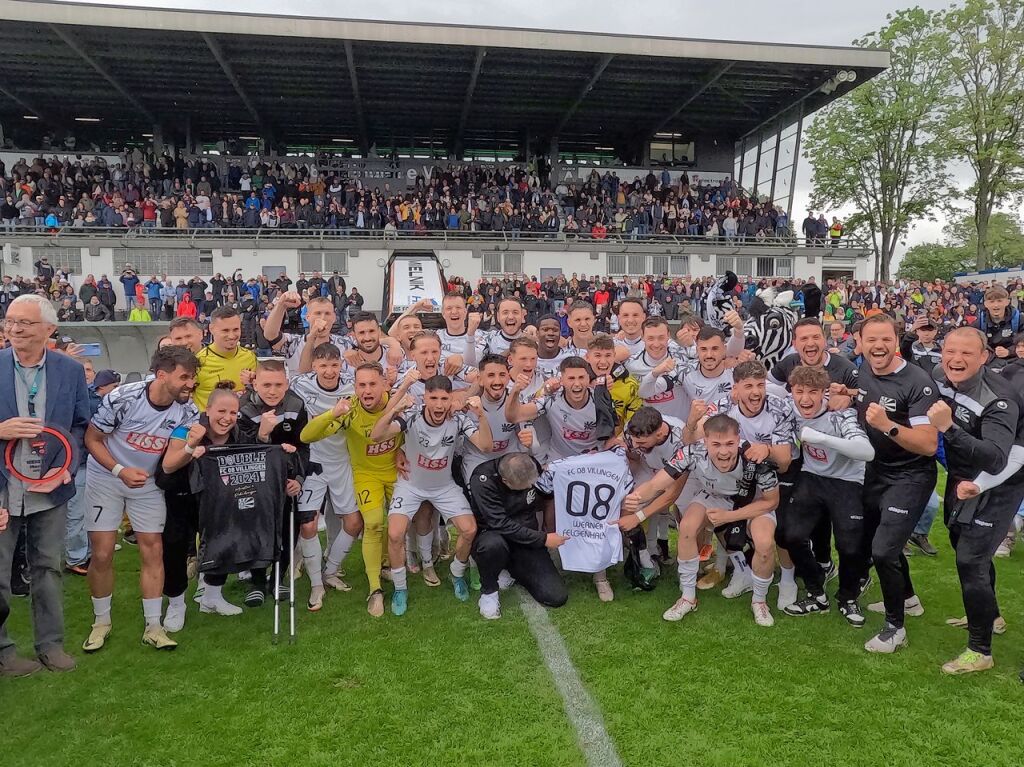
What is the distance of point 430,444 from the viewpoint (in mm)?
5578

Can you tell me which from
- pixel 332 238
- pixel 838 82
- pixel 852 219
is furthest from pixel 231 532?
pixel 852 219

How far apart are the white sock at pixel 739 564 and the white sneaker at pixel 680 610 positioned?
1.84 ft

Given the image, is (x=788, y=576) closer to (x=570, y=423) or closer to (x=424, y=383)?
(x=570, y=423)

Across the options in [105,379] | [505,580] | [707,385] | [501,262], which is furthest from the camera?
[501,262]

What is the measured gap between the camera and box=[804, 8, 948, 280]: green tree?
36000 millimetres

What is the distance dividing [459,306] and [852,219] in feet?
128

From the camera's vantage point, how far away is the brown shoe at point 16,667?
4.49 m

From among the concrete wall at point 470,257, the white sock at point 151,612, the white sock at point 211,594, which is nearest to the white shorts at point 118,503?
the white sock at point 151,612

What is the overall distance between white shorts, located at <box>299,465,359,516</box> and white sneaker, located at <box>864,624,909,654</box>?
392cm

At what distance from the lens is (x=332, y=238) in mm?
28516

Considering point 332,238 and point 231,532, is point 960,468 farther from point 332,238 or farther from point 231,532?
point 332,238

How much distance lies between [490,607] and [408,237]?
995 inches

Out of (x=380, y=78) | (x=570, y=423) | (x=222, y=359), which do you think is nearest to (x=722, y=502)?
(x=570, y=423)

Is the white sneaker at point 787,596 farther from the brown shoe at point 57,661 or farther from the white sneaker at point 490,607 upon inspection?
the brown shoe at point 57,661
